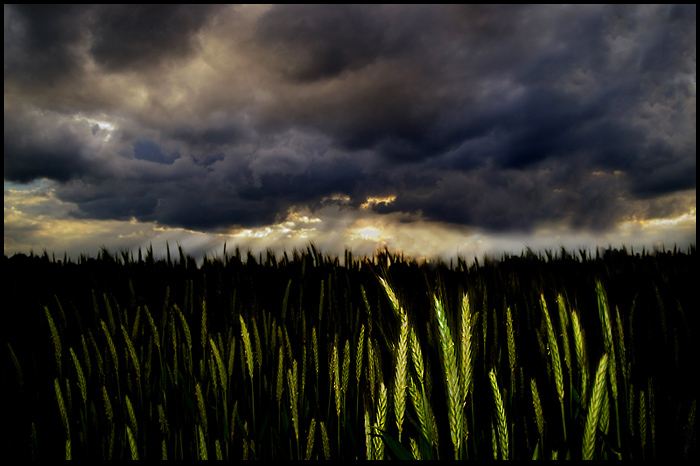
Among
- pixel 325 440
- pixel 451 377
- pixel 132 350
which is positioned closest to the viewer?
pixel 451 377

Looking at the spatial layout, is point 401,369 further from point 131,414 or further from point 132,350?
point 132,350

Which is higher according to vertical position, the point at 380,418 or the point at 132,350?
the point at 132,350

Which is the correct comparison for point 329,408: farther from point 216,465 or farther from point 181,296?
point 181,296

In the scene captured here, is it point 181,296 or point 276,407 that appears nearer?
point 276,407

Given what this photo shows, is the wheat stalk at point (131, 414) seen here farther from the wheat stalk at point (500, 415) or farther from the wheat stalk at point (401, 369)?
the wheat stalk at point (500, 415)

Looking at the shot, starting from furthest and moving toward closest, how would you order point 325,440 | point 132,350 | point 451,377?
point 132,350
point 325,440
point 451,377

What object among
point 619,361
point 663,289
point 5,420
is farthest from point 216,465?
point 663,289

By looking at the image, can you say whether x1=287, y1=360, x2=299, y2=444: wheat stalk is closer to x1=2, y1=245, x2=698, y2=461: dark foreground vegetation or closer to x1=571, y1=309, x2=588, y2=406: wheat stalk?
x1=2, y1=245, x2=698, y2=461: dark foreground vegetation

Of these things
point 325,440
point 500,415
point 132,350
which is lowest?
point 325,440

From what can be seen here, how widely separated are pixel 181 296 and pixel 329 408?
1315 millimetres

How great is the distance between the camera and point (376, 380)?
114 centimetres

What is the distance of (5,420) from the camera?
62.7 inches

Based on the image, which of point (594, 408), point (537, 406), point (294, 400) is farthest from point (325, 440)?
point (594, 408)

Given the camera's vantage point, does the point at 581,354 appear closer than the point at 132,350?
Yes
